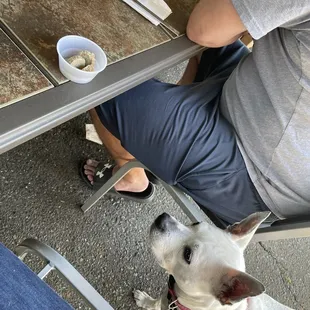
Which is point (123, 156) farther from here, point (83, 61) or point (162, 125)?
point (83, 61)

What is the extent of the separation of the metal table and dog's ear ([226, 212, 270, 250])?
511 mm

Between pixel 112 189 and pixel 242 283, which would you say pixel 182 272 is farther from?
pixel 112 189

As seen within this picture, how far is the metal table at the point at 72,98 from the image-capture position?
31.3 inches

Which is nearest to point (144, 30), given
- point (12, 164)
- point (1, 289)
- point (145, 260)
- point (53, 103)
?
point (53, 103)

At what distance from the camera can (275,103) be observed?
50.3 inches

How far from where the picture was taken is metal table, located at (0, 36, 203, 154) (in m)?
0.79

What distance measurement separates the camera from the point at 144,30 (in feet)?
3.76

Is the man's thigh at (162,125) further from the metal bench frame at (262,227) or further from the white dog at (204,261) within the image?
the white dog at (204,261)

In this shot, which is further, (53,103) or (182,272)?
(182,272)

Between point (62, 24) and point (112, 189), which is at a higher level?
point (62, 24)

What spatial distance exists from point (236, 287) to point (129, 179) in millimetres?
756

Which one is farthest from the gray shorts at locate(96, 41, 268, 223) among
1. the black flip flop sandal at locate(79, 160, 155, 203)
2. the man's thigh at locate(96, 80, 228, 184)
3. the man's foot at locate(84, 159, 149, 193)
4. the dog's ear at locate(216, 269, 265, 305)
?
the black flip flop sandal at locate(79, 160, 155, 203)

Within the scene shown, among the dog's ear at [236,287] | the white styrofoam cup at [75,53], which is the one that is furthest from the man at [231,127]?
the white styrofoam cup at [75,53]

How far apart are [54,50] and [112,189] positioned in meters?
1.09
